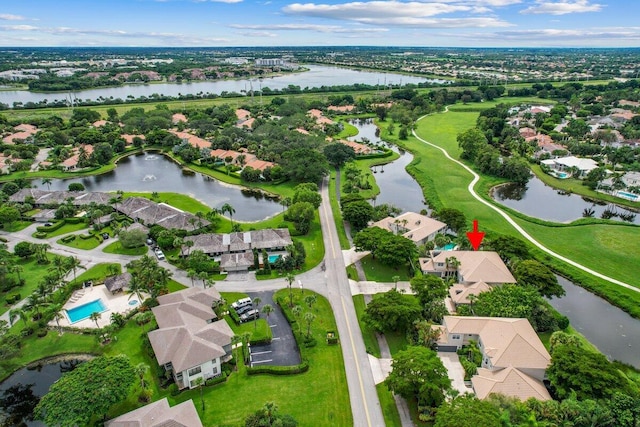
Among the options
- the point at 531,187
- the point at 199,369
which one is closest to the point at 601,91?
the point at 531,187

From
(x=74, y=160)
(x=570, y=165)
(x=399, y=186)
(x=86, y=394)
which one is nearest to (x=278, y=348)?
(x=86, y=394)

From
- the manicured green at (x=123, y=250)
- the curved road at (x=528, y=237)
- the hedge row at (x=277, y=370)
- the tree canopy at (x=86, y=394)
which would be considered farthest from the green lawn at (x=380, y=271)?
the manicured green at (x=123, y=250)

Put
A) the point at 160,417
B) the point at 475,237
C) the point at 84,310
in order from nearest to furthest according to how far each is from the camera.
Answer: the point at 160,417
the point at 84,310
the point at 475,237

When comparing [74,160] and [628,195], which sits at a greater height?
[628,195]

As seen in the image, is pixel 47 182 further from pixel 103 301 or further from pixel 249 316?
pixel 249 316

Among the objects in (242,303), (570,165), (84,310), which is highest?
(570,165)

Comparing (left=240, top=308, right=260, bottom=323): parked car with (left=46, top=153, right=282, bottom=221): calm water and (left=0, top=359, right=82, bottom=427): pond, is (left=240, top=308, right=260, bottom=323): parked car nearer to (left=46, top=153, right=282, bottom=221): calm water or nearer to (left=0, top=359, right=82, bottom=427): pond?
(left=0, top=359, right=82, bottom=427): pond

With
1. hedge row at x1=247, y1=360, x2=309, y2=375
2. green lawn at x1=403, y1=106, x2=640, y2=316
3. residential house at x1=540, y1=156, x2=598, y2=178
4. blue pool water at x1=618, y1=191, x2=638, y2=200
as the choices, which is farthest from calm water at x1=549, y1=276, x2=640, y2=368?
residential house at x1=540, y1=156, x2=598, y2=178
